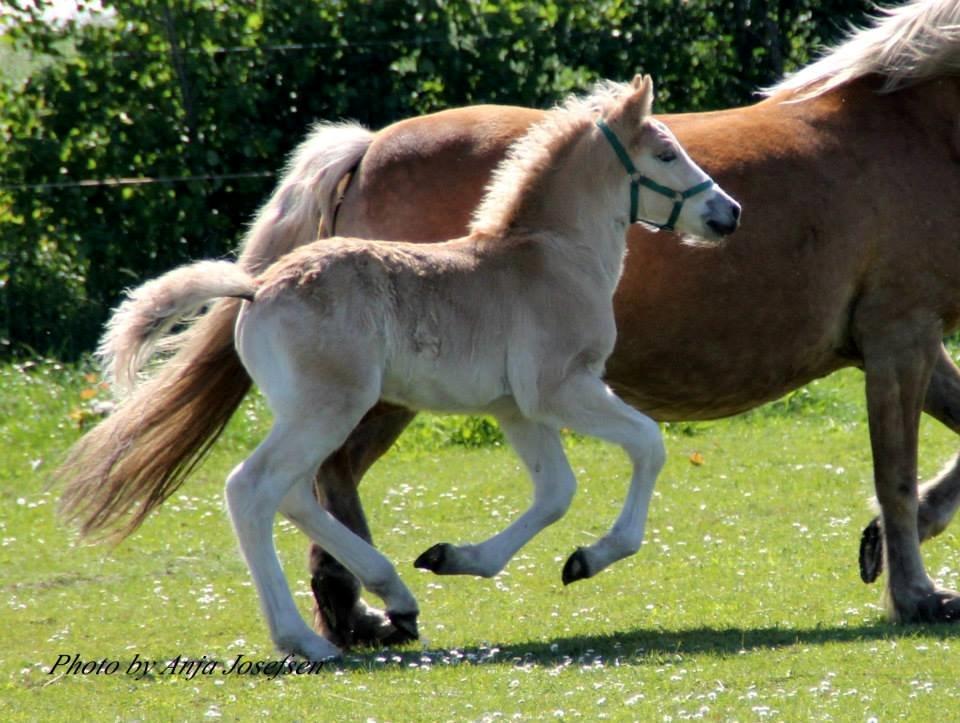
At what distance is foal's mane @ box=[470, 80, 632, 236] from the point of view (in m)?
6.09

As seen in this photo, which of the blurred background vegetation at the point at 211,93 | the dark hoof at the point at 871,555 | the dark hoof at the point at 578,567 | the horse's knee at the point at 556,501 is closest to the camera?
the dark hoof at the point at 578,567

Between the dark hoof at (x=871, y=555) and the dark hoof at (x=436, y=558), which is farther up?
Result: the dark hoof at (x=436, y=558)

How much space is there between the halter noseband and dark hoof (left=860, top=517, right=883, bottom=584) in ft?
5.68

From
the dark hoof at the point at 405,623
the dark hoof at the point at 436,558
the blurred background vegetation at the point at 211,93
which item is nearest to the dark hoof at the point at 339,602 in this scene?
the dark hoof at the point at 405,623

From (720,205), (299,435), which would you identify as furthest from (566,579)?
(720,205)

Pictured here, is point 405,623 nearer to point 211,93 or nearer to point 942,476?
point 942,476

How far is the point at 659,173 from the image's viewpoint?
241 inches

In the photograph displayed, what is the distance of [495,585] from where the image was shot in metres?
7.83

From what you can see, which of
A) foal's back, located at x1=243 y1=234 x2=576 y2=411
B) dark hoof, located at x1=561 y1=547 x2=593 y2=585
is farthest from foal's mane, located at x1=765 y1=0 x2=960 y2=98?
dark hoof, located at x1=561 y1=547 x2=593 y2=585

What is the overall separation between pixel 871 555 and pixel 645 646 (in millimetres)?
1440

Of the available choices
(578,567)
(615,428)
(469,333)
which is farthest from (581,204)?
(578,567)

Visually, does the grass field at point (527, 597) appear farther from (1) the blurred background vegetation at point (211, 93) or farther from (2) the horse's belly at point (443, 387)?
(1) the blurred background vegetation at point (211, 93)

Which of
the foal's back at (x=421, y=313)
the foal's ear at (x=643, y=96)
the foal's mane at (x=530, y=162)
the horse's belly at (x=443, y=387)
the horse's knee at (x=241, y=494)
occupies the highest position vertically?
the foal's ear at (x=643, y=96)

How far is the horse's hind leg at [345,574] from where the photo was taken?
6.45 meters
